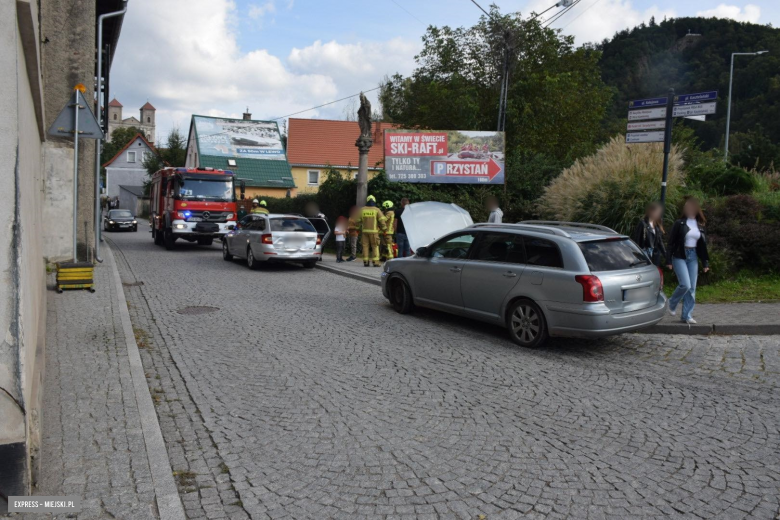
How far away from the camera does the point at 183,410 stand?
5.36 m

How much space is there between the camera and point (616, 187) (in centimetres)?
1359

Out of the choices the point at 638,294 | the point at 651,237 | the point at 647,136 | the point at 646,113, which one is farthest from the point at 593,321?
the point at 646,113

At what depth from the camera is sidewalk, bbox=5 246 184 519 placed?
12.3ft

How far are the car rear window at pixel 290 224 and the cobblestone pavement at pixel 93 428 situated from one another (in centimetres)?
823

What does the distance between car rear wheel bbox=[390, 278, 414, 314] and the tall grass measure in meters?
5.29

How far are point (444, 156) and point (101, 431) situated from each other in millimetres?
16972

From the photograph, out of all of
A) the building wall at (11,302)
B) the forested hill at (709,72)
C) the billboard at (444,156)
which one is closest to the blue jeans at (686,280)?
the building wall at (11,302)

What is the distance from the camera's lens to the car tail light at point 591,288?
7.20 meters

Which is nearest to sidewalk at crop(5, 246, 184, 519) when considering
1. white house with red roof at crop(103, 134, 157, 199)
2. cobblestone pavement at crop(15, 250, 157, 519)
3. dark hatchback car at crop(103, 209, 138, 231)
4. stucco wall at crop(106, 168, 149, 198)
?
cobblestone pavement at crop(15, 250, 157, 519)

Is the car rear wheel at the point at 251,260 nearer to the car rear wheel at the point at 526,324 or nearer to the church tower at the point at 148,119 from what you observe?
the car rear wheel at the point at 526,324

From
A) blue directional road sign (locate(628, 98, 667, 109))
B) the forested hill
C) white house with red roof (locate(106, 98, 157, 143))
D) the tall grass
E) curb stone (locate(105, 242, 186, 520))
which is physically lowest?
curb stone (locate(105, 242, 186, 520))

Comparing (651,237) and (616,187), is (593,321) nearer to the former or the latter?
(651,237)

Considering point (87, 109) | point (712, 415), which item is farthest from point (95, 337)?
point (712, 415)

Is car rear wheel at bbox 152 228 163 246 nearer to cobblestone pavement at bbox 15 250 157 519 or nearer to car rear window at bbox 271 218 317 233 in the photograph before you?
car rear window at bbox 271 218 317 233
